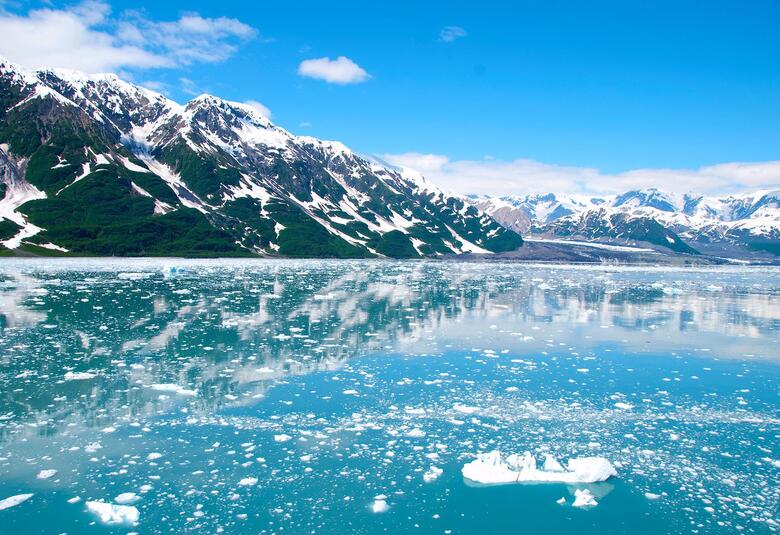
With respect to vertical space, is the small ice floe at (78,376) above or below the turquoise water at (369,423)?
above

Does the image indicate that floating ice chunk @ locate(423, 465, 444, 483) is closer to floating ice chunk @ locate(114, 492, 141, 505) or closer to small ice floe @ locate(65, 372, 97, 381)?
floating ice chunk @ locate(114, 492, 141, 505)

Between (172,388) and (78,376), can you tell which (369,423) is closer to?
(172,388)

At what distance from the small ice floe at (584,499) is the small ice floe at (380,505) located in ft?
14.5

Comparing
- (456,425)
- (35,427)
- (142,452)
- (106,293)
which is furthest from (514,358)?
(106,293)

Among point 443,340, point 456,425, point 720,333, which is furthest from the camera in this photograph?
point 720,333

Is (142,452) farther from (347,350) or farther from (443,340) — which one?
(443,340)

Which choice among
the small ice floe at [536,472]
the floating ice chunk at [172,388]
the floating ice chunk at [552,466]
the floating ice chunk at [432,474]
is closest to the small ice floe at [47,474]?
the floating ice chunk at [172,388]

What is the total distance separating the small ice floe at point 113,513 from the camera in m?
11.5

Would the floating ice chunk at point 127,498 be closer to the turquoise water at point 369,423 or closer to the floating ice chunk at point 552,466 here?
the turquoise water at point 369,423

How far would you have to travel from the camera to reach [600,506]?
41.8 feet

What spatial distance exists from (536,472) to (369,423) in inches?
226

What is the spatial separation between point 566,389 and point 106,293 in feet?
155

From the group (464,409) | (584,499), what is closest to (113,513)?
(584,499)

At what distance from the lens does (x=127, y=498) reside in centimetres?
1234
